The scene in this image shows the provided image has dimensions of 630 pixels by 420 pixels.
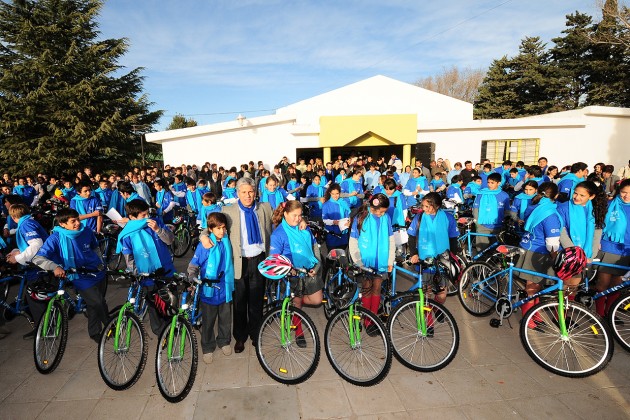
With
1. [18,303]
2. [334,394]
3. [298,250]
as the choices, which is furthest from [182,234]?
[334,394]

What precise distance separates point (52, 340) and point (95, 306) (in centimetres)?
55

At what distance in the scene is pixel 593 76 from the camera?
1286 inches

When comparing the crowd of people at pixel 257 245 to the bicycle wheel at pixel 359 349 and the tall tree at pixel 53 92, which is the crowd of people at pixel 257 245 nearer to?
the bicycle wheel at pixel 359 349

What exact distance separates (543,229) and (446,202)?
3059 millimetres

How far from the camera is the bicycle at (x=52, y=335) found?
3.70m

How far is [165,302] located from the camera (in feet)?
12.5

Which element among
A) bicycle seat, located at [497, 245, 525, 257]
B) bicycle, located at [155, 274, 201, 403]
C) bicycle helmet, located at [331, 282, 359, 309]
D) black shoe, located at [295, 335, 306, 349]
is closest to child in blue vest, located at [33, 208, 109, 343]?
bicycle, located at [155, 274, 201, 403]

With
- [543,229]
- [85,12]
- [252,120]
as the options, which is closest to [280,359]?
[543,229]

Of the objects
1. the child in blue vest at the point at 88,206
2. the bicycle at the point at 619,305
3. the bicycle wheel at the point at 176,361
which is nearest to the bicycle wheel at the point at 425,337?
the bicycle at the point at 619,305

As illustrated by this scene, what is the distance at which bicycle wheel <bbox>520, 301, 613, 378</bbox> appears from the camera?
3.36 metres

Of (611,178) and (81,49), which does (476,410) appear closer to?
(611,178)

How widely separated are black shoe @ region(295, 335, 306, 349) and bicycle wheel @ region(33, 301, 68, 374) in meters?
2.65

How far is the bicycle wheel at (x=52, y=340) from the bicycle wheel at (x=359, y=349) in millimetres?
3034

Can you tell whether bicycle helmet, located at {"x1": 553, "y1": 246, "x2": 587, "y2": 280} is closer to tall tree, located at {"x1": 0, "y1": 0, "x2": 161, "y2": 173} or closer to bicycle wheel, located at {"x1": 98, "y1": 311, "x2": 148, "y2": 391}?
bicycle wheel, located at {"x1": 98, "y1": 311, "x2": 148, "y2": 391}
